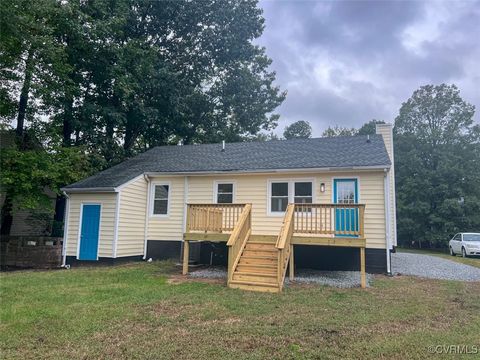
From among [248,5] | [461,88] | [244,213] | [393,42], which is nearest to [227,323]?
[244,213]

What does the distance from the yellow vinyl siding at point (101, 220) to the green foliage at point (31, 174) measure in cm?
125

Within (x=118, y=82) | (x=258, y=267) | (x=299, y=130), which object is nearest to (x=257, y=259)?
(x=258, y=267)

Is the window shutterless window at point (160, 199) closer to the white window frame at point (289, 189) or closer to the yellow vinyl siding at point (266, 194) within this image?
the yellow vinyl siding at point (266, 194)

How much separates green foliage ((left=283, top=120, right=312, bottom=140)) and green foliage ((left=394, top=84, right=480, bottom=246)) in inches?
480

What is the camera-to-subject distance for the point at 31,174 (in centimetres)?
1167

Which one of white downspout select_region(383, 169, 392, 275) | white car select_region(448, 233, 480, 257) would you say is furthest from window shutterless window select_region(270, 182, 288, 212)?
white car select_region(448, 233, 480, 257)

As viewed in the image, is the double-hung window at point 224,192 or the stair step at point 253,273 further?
the double-hung window at point 224,192

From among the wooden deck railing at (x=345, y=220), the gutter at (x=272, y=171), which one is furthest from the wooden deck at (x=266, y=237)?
the gutter at (x=272, y=171)

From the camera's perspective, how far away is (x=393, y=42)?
553 inches

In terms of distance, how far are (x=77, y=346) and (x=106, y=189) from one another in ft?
25.7

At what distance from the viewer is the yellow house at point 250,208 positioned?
363 inches

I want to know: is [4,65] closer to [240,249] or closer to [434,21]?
[240,249]

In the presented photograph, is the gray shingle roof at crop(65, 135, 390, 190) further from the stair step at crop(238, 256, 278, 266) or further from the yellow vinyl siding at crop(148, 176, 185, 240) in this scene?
the stair step at crop(238, 256, 278, 266)

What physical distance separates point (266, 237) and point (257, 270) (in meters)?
2.08
